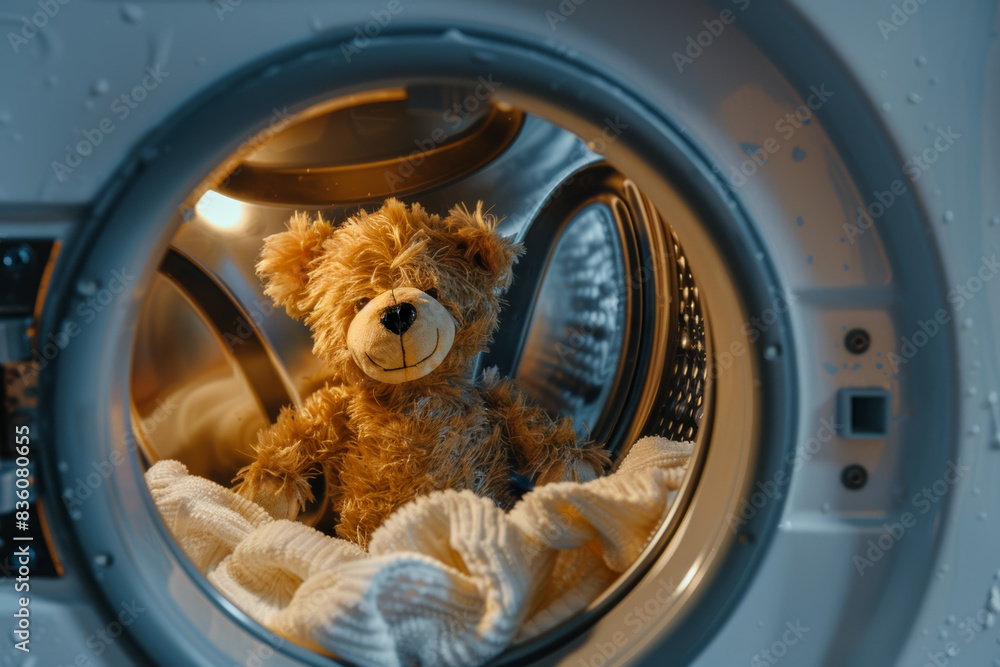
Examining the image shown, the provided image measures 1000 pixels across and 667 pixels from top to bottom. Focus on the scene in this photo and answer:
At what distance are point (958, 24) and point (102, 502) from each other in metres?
0.73

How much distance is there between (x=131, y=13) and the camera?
1.44ft

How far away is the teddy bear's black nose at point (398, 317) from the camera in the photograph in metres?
0.85

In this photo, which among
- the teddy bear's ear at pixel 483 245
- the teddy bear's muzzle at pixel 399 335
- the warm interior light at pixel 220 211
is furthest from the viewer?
the warm interior light at pixel 220 211

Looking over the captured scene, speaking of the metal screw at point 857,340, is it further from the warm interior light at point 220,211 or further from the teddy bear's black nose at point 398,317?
the warm interior light at point 220,211

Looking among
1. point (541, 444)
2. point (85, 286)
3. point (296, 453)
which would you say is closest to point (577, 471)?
point (541, 444)

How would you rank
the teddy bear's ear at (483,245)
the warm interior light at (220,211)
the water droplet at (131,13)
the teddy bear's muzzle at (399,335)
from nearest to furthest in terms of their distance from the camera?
the water droplet at (131,13) < the teddy bear's muzzle at (399,335) < the teddy bear's ear at (483,245) < the warm interior light at (220,211)

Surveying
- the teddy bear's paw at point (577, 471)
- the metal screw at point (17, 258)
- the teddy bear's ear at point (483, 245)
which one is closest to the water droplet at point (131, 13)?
the metal screw at point (17, 258)

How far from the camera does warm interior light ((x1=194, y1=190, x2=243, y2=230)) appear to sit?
108cm

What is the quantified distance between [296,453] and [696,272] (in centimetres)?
65

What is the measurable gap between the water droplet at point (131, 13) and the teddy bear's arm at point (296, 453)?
2.10 feet

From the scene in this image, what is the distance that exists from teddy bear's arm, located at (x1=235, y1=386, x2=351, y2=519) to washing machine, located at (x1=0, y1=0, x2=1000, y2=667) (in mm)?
416

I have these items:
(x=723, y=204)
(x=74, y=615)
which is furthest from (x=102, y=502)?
(x=723, y=204)

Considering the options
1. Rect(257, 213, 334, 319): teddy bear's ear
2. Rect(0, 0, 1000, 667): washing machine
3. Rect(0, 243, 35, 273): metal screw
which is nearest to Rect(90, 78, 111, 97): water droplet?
Rect(0, 0, 1000, 667): washing machine

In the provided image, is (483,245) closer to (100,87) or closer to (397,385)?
(397,385)
